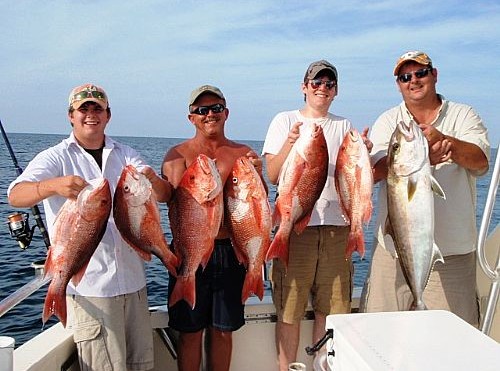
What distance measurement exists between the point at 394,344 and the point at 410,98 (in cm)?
205

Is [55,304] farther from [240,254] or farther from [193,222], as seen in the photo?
[240,254]

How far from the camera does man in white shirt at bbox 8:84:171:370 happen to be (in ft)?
11.0

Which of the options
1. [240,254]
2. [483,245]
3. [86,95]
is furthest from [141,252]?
[483,245]

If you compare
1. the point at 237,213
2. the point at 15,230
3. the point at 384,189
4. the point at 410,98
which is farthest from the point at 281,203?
the point at 15,230

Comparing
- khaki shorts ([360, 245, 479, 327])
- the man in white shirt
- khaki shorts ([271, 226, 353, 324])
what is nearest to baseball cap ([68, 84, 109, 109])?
the man in white shirt

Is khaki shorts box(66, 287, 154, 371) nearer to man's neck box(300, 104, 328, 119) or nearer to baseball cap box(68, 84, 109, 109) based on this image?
baseball cap box(68, 84, 109, 109)

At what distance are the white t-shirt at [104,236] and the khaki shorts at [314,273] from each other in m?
1.14

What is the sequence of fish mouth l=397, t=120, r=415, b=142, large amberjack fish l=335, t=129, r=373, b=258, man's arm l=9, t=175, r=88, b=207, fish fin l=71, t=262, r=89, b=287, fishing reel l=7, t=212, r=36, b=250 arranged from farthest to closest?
fishing reel l=7, t=212, r=36, b=250 → large amberjack fish l=335, t=129, r=373, b=258 → fish mouth l=397, t=120, r=415, b=142 → fish fin l=71, t=262, r=89, b=287 → man's arm l=9, t=175, r=88, b=207

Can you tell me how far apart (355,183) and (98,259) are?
5.81 feet

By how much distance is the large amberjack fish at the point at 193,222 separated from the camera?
3447 mm

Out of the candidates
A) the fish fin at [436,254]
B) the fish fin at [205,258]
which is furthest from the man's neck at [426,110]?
the fish fin at [205,258]

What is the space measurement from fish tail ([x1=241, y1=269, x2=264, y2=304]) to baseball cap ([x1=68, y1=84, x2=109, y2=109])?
4.89 feet

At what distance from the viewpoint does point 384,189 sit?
395 cm

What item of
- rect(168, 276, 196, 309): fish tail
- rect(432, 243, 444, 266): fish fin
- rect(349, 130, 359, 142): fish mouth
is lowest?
rect(168, 276, 196, 309): fish tail
